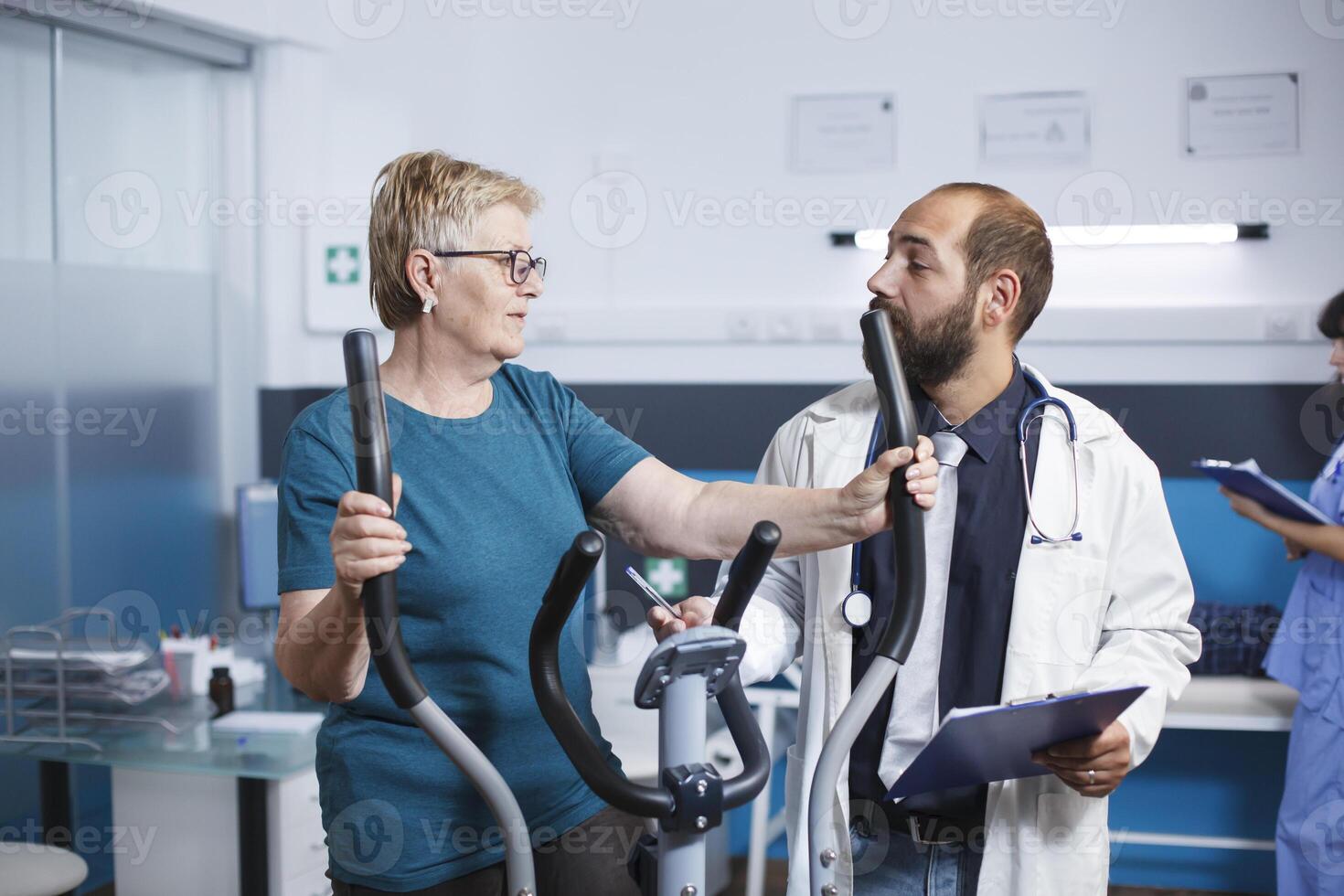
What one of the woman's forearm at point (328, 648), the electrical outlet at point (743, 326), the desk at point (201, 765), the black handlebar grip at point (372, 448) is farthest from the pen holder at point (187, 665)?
the black handlebar grip at point (372, 448)

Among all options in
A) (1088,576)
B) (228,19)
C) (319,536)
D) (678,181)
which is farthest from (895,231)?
(228,19)

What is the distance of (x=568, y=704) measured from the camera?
44.1 inches

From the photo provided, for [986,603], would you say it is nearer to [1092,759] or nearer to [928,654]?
[928,654]

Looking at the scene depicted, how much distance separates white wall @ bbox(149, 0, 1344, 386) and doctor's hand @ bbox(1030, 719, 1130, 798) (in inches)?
85.3

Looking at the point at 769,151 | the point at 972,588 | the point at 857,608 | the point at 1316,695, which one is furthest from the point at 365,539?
the point at 769,151

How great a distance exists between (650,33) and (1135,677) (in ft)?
9.13

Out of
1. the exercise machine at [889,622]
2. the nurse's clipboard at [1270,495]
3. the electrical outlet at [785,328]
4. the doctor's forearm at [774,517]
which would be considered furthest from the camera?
the electrical outlet at [785,328]

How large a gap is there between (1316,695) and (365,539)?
2.44m

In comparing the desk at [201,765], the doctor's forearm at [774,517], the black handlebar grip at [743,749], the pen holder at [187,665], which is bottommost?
the desk at [201,765]

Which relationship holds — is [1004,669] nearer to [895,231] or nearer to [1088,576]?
[1088,576]

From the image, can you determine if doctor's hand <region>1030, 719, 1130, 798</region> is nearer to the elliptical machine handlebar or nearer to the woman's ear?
the elliptical machine handlebar

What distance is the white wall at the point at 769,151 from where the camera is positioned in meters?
3.33

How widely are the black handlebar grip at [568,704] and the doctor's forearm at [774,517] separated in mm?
329

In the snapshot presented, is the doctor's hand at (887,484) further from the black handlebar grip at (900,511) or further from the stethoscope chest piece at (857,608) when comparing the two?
the stethoscope chest piece at (857,608)
